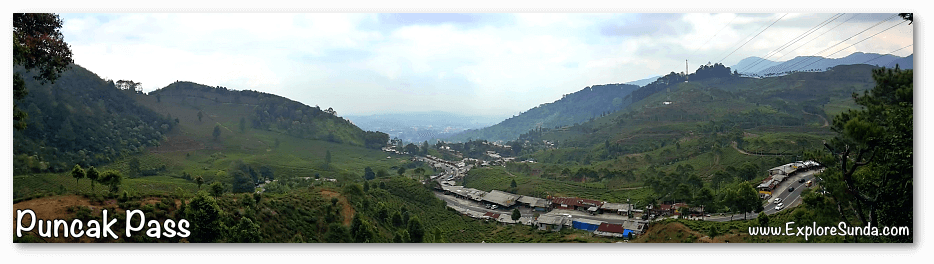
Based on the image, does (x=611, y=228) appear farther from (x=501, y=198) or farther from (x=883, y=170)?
(x=883, y=170)

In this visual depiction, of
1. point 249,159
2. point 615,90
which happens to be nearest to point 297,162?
point 249,159

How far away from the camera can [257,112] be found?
3329 inches

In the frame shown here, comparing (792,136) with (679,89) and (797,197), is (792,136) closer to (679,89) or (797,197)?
(797,197)

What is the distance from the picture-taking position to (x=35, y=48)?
41.0 feet

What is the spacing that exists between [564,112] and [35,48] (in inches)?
6588

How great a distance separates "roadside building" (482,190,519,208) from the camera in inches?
1481

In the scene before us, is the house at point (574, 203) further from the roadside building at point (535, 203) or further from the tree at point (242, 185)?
the tree at point (242, 185)

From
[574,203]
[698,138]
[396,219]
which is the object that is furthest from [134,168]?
[698,138]

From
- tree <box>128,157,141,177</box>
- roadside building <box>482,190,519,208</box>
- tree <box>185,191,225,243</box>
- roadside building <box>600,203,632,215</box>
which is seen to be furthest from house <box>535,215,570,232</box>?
tree <box>128,157,141,177</box>

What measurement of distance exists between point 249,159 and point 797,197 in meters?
54.6

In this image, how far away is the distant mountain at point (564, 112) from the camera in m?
162

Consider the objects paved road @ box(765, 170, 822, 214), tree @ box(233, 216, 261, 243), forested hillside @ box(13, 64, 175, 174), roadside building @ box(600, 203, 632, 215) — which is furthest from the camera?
forested hillside @ box(13, 64, 175, 174)

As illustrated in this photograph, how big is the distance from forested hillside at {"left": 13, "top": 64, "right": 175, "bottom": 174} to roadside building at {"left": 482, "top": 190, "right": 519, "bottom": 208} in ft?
99.8

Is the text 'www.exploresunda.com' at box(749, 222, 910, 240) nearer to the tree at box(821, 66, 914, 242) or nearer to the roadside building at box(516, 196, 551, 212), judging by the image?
the tree at box(821, 66, 914, 242)
